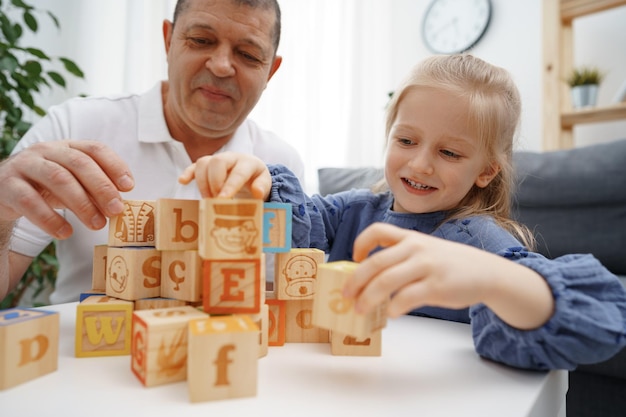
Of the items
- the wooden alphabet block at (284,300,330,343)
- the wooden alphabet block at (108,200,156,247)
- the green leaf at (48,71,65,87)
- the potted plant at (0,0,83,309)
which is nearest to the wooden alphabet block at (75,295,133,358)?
the wooden alphabet block at (108,200,156,247)

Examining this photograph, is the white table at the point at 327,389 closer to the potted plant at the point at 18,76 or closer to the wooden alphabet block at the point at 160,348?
the wooden alphabet block at the point at 160,348

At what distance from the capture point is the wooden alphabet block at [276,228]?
0.61 metres

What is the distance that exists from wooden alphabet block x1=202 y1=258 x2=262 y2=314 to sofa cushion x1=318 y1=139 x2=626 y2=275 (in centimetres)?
145

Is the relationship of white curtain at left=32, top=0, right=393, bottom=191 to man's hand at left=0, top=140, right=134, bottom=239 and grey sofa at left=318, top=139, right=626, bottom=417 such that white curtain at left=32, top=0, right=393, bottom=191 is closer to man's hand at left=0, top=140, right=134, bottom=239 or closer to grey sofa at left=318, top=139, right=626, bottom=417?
grey sofa at left=318, top=139, right=626, bottom=417

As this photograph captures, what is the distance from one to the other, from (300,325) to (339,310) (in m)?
0.16

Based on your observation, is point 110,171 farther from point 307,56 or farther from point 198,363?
point 307,56

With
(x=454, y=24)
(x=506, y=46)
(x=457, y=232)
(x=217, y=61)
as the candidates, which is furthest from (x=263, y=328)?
(x=454, y=24)

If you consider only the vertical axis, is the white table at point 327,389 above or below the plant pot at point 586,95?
below

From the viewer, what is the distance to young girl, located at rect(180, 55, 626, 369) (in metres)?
0.47

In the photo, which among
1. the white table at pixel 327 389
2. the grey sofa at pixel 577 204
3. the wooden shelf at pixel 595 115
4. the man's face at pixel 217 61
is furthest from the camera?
the wooden shelf at pixel 595 115

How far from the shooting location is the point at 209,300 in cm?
52

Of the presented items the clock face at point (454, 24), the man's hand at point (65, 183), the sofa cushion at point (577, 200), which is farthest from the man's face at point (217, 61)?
the clock face at point (454, 24)

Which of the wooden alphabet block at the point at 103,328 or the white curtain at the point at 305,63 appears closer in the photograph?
the wooden alphabet block at the point at 103,328

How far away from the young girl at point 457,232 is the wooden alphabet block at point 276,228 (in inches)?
2.3
